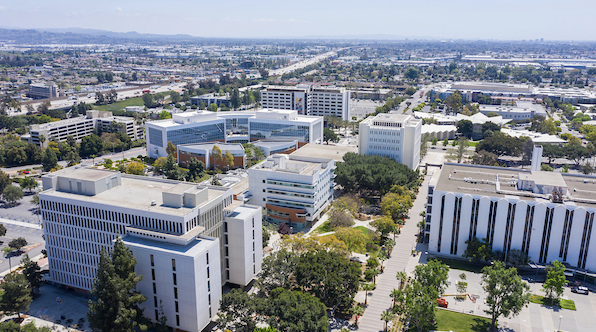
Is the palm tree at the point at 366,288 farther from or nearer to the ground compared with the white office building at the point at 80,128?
nearer to the ground

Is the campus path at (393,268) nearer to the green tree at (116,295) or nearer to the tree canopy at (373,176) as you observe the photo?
the tree canopy at (373,176)

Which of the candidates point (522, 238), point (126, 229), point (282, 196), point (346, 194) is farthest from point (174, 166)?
point (522, 238)

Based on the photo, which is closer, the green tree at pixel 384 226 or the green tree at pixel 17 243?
the green tree at pixel 17 243

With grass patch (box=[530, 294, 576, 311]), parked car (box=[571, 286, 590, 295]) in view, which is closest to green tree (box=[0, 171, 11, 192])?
grass patch (box=[530, 294, 576, 311])

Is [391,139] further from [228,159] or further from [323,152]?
[228,159]

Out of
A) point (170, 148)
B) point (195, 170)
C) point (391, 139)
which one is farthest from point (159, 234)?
point (391, 139)

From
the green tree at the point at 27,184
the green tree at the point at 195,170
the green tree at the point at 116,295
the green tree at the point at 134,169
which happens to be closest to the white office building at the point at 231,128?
the green tree at the point at 134,169
